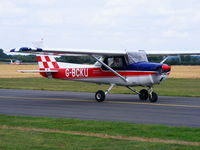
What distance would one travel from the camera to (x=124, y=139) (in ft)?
37.9

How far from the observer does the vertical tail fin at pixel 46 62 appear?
2555 cm

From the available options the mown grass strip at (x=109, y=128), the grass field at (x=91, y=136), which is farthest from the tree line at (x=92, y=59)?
the grass field at (x=91, y=136)

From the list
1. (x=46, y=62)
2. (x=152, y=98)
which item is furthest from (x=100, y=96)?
(x=46, y=62)

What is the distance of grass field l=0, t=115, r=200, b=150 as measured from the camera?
35.2 ft

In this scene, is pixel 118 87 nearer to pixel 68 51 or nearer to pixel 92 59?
pixel 92 59

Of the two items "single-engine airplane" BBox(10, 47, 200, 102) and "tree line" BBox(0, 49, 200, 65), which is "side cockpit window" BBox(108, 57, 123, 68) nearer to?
"single-engine airplane" BBox(10, 47, 200, 102)

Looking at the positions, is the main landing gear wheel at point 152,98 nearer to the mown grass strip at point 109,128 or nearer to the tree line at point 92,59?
the tree line at point 92,59

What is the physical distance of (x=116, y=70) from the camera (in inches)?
907

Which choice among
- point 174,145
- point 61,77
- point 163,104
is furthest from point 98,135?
point 61,77

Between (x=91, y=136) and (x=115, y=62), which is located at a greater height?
(x=115, y=62)

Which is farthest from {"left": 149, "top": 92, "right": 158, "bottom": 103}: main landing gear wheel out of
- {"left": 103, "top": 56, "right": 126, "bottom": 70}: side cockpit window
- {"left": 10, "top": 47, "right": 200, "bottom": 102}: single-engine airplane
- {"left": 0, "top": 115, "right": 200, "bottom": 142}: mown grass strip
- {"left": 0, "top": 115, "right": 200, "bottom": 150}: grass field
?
{"left": 0, "top": 115, "right": 200, "bottom": 150}: grass field

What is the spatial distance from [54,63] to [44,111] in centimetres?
755

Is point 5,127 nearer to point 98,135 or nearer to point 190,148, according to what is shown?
point 98,135

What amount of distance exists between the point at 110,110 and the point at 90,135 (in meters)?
6.32
